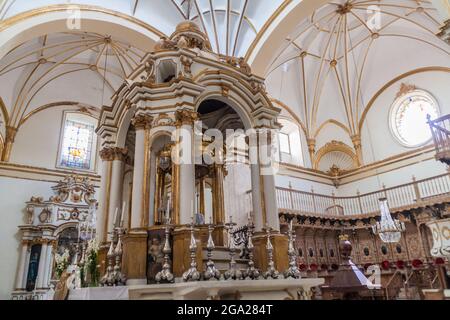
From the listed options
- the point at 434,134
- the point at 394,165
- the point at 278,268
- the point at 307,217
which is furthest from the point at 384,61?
the point at 278,268

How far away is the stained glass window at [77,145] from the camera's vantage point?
46.8 feet

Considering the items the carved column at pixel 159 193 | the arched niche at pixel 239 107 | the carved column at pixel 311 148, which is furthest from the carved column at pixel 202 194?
the carved column at pixel 311 148

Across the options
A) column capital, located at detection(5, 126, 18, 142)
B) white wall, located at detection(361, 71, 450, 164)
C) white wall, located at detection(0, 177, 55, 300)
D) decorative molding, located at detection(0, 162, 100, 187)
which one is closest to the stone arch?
decorative molding, located at detection(0, 162, 100, 187)

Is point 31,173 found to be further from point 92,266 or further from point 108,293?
point 108,293

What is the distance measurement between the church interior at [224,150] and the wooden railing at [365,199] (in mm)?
70

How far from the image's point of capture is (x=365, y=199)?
1525 centimetres

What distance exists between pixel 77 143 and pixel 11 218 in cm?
429

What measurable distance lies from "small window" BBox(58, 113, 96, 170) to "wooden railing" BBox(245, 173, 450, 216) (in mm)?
7758

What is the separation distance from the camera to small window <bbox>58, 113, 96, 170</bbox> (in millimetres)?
14250

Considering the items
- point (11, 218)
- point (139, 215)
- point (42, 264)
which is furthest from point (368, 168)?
point (11, 218)

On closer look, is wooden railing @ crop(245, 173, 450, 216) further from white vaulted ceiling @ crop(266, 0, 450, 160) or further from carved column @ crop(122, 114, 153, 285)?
carved column @ crop(122, 114, 153, 285)

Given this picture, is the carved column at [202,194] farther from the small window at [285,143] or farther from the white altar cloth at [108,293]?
the small window at [285,143]
